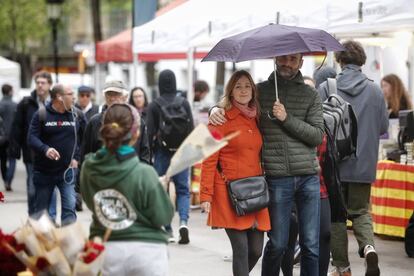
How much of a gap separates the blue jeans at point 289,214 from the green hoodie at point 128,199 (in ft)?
6.55

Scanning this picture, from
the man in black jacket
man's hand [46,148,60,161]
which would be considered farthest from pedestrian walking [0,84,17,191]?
man's hand [46,148,60,161]

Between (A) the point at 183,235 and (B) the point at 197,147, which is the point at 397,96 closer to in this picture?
(A) the point at 183,235

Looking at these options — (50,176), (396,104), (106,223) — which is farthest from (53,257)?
(396,104)

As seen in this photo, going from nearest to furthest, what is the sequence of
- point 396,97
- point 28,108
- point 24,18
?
point 28,108 < point 396,97 < point 24,18

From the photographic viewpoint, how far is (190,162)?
551 cm

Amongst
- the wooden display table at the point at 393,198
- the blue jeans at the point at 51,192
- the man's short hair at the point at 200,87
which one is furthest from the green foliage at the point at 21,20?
the blue jeans at the point at 51,192

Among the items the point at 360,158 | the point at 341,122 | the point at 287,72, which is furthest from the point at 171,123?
the point at 287,72

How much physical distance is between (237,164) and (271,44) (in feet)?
2.80

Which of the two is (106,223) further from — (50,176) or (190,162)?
(50,176)

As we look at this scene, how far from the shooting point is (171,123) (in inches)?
464

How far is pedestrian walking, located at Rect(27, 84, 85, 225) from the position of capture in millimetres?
10484

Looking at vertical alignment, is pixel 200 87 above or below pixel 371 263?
above

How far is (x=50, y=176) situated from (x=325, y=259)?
3.53 meters

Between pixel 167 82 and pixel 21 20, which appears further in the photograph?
pixel 21 20
